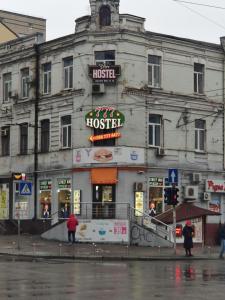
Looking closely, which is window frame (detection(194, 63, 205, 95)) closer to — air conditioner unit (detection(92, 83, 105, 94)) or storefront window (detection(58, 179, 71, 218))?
air conditioner unit (detection(92, 83, 105, 94))

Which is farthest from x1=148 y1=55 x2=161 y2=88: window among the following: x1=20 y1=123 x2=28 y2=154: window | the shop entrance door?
x1=20 y1=123 x2=28 y2=154: window

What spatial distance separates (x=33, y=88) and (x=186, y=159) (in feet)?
34.9

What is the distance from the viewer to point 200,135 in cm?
4103

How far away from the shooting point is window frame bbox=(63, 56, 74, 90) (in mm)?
39594

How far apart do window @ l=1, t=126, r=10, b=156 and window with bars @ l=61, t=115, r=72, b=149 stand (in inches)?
231

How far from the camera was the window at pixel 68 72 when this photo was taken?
39594 mm

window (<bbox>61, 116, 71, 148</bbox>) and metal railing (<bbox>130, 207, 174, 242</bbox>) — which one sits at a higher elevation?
window (<bbox>61, 116, 71, 148</bbox>)

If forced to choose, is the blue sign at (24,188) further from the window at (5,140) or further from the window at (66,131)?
the window at (5,140)

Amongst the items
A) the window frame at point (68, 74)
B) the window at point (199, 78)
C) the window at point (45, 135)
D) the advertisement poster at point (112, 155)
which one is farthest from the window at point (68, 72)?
the window at point (199, 78)

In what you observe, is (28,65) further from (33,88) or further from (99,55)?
(99,55)

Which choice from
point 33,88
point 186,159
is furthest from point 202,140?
point 33,88

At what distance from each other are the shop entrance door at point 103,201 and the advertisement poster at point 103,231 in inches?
22.4

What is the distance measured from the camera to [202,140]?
41156 mm

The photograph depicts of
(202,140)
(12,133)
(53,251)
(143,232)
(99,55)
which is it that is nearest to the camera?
(53,251)
